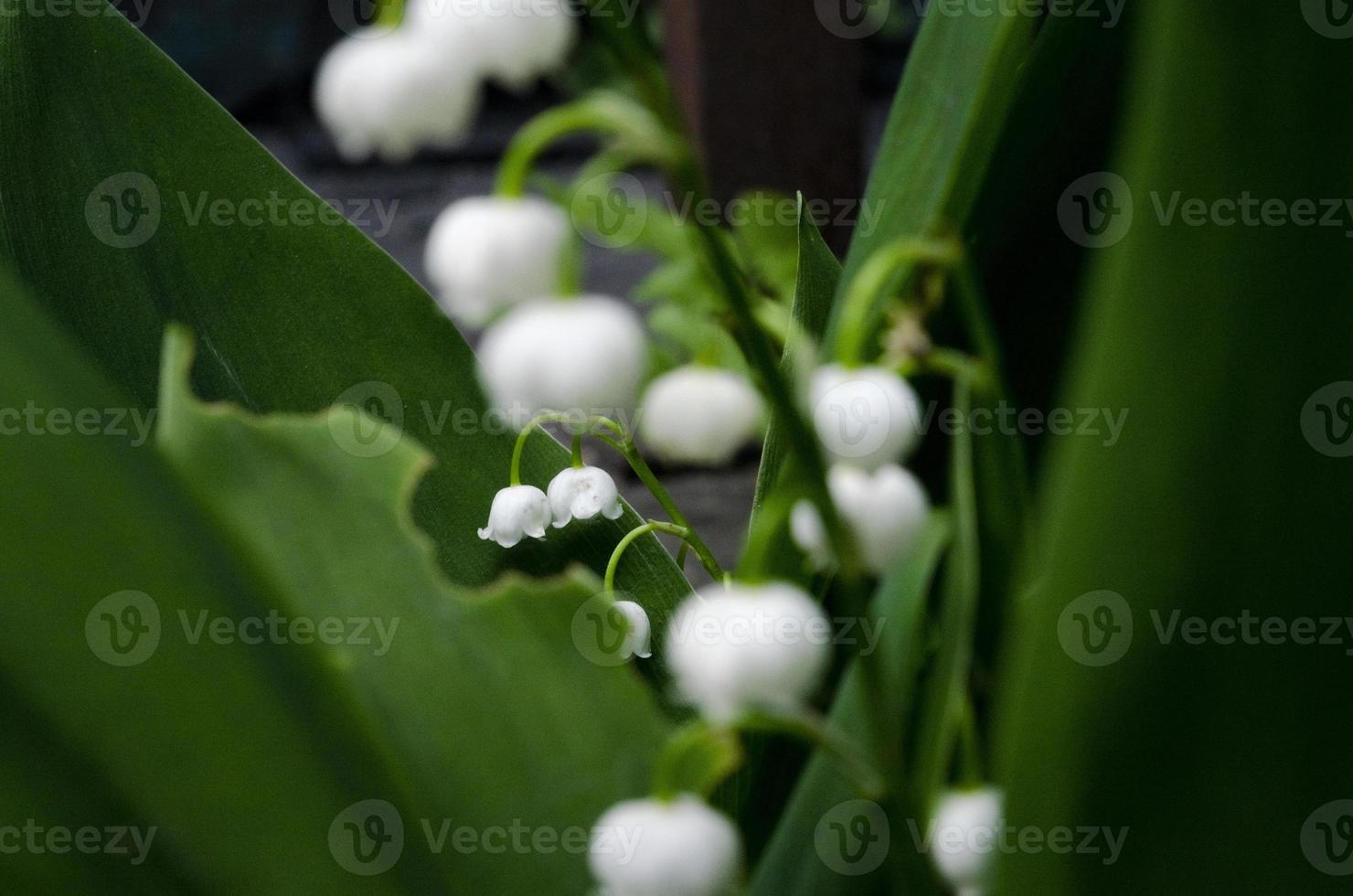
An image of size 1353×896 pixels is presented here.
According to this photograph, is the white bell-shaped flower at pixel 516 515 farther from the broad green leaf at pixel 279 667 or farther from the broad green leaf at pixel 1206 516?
the broad green leaf at pixel 1206 516

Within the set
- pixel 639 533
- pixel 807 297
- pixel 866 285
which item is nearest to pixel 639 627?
pixel 639 533

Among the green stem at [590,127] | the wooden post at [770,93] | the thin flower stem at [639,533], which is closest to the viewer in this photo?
the green stem at [590,127]

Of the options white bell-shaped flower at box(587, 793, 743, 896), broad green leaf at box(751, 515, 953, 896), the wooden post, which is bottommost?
white bell-shaped flower at box(587, 793, 743, 896)

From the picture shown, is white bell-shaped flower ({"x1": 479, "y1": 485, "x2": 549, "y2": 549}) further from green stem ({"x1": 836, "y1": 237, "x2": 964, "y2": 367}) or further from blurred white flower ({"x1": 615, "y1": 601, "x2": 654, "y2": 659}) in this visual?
green stem ({"x1": 836, "y1": 237, "x2": 964, "y2": 367})

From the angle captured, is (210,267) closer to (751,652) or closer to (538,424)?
(538,424)

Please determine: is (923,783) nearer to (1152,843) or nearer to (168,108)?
(1152,843)

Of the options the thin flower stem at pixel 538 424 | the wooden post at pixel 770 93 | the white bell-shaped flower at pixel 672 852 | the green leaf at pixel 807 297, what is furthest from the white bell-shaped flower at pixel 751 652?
the wooden post at pixel 770 93

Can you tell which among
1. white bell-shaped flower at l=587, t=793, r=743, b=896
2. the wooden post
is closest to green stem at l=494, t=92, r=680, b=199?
white bell-shaped flower at l=587, t=793, r=743, b=896
